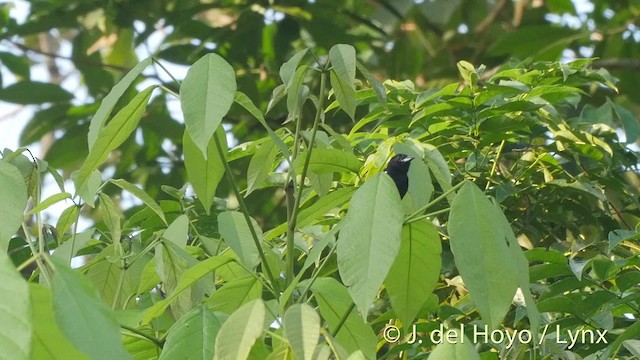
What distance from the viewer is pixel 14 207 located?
970mm

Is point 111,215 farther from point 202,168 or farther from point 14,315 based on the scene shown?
point 14,315

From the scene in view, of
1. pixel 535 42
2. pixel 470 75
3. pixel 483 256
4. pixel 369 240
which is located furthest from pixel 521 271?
pixel 535 42

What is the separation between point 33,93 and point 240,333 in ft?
10.0

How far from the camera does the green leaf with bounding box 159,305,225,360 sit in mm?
987

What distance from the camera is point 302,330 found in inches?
35.4

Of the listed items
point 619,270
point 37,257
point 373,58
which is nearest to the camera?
point 37,257

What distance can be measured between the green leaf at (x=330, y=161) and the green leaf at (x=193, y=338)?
0.26m

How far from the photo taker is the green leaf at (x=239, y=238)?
3.91 ft

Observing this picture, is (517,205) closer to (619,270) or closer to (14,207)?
(619,270)

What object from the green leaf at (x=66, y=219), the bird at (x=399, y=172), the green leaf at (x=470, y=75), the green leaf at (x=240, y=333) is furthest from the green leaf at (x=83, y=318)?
the green leaf at (x=470, y=75)

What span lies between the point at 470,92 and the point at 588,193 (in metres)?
0.27

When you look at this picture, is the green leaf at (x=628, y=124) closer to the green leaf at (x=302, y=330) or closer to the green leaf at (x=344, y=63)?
the green leaf at (x=344, y=63)

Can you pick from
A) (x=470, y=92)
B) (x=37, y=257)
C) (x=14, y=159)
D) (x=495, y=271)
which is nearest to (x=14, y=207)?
(x=37, y=257)

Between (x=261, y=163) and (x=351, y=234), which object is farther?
(x=261, y=163)
